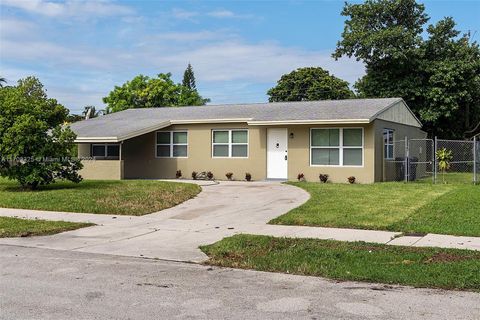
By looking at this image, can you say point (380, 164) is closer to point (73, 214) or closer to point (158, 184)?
point (158, 184)

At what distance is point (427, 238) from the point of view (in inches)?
378

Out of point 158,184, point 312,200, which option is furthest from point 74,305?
point 158,184

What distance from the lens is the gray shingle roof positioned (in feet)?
69.9


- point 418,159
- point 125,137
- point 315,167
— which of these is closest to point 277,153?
point 315,167

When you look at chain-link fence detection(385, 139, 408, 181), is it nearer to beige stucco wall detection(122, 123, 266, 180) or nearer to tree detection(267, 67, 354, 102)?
beige stucco wall detection(122, 123, 266, 180)

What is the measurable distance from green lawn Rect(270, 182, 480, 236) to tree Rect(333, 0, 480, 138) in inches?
689

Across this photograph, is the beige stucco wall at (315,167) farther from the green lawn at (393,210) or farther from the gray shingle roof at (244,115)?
the green lawn at (393,210)

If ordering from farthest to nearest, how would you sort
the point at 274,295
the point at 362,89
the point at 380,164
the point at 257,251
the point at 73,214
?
the point at 362,89 < the point at 380,164 < the point at 73,214 < the point at 257,251 < the point at 274,295

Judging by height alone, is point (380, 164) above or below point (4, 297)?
above

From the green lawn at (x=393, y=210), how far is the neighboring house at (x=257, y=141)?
4.06 m

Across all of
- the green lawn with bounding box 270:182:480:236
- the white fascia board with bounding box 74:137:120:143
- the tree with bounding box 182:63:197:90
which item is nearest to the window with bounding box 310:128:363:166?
the green lawn with bounding box 270:182:480:236

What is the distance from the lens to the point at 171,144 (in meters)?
24.8

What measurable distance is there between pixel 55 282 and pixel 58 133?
11.7 metres

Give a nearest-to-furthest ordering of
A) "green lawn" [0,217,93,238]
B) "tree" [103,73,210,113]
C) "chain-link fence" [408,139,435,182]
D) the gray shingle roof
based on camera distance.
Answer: "green lawn" [0,217,93,238] → the gray shingle roof → "chain-link fence" [408,139,435,182] → "tree" [103,73,210,113]
